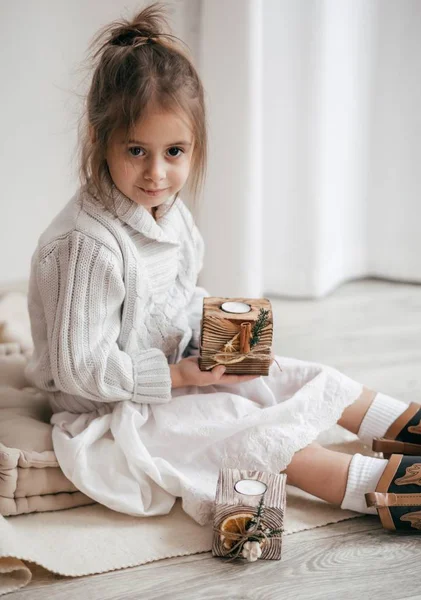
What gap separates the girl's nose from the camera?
4.37ft

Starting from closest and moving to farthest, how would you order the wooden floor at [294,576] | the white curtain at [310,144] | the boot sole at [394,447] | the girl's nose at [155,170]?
the wooden floor at [294,576]
the girl's nose at [155,170]
the boot sole at [394,447]
the white curtain at [310,144]

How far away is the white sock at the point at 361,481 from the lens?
1344 mm

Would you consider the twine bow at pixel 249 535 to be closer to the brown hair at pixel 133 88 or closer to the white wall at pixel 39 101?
the brown hair at pixel 133 88

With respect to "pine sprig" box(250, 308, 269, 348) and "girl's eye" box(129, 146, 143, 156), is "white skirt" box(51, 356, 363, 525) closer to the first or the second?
"pine sprig" box(250, 308, 269, 348)

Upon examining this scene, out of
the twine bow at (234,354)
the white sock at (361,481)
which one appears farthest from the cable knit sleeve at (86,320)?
the white sock at (361,481)

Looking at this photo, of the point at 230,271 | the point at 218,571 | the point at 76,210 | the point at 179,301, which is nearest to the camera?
the point at 218,571

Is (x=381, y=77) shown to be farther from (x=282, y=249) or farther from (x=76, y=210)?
(x=76, y=210)

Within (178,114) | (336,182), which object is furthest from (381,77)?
(178,114)

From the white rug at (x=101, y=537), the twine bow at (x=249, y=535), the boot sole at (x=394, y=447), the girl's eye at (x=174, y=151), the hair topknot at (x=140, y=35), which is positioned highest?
the hair topknot at (x=140, y=35)

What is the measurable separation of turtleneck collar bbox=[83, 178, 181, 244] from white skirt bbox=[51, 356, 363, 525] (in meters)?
0.28

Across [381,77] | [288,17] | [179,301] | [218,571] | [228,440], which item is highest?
[288,17]

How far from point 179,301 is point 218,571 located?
495mm

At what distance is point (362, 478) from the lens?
1.35 metres

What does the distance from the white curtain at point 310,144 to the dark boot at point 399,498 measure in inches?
38.3
